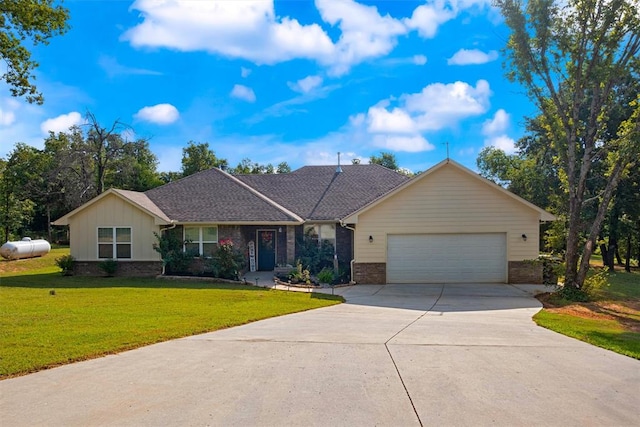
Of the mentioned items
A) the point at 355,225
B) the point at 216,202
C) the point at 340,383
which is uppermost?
the point at 216,202

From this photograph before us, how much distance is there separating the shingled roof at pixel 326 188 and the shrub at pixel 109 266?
26.4 feet

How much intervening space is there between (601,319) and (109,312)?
12853mm

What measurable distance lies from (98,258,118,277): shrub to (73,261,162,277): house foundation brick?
8.6 inches

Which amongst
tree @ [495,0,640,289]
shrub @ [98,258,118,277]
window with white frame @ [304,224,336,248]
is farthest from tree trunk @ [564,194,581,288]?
shrub @ [98,258,118,277]

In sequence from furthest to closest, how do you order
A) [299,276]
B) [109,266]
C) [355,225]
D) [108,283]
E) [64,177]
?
[64,177] < [109,266] < [355,225] < [299,276] < [108,283]

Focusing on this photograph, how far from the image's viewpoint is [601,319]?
1197 cm

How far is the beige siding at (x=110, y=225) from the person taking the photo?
1975cm

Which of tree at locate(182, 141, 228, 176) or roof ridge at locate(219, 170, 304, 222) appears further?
tree at locate(182, 141, 228, 176)

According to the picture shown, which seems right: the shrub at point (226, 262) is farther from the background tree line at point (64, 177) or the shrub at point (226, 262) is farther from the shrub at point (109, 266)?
the background tree line at point (64, 177)

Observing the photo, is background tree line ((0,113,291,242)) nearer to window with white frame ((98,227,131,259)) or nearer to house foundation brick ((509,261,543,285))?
window with white frame ((98,227,131,259))

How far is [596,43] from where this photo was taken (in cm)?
1430

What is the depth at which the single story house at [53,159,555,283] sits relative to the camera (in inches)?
722

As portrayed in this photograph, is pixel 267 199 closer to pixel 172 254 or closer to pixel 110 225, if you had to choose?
pixel 172 254

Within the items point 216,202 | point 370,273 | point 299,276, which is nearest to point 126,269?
point 216,202
